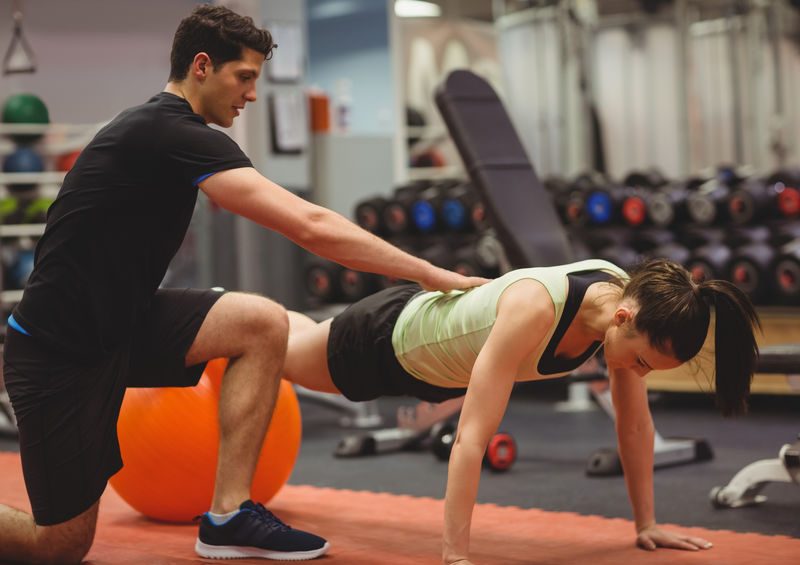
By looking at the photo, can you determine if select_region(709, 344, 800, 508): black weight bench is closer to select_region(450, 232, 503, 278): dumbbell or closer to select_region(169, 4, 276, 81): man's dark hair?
select_region(169, 4, 276, 81): man's dark hair

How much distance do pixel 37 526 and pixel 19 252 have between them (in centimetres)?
451

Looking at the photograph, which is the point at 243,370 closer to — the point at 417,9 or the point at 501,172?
the point at 501,172

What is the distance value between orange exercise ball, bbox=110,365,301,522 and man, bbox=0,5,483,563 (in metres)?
0.34

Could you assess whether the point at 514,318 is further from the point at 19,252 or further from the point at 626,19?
the point at 626,19

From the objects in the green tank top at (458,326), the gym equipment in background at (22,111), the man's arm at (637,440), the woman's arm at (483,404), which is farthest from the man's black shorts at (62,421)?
the gym equipment in background at (22,111)

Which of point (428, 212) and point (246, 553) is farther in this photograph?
point (428, 212)

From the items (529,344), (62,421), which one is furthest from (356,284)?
(529,344)

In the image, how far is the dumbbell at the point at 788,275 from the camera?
189 inches

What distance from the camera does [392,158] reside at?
741 cm

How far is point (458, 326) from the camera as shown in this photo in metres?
2.28

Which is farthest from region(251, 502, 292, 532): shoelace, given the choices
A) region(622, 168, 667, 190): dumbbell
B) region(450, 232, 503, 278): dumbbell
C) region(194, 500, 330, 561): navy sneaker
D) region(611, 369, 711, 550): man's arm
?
region(622, 168, 667, 190): dumbbell

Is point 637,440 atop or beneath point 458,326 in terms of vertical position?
beneath

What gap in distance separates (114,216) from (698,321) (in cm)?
116

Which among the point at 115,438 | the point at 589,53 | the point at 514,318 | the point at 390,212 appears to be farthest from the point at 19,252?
the point at 514,318
